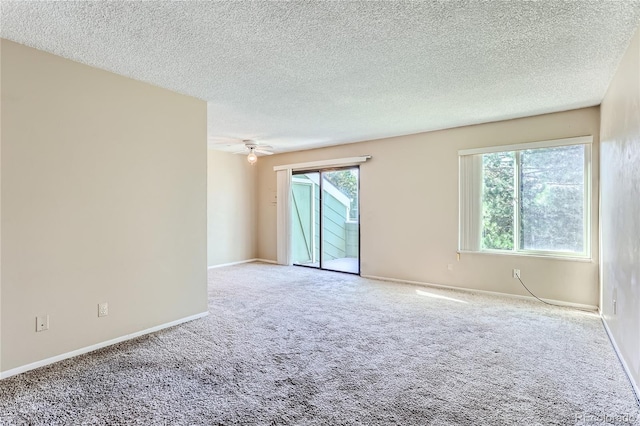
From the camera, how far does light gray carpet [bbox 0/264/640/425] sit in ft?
6.47

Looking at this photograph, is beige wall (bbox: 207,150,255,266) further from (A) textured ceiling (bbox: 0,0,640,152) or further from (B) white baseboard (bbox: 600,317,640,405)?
(B) white baseboard (bbox: 600,317,640,405)

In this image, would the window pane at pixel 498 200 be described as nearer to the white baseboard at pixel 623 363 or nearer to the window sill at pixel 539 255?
the window sill at pixel 539 255

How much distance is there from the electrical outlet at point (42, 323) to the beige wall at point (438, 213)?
444 centimetres

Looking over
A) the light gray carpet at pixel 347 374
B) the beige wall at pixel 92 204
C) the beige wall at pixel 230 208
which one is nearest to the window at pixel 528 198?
the light gray carpet at pixel 347 374

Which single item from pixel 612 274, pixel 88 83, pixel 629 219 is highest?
pixel 88 83

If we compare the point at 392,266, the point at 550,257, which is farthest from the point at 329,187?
the point at 550,257

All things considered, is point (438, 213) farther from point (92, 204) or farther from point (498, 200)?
point (92, 204)

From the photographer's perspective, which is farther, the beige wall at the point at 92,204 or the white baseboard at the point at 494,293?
the white baseboard at the point at 494,293

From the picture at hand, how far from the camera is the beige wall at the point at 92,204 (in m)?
2.47

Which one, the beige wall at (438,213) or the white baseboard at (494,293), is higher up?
the beige wall at (438,213)

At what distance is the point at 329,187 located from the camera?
22.4ft

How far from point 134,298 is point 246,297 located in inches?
62.5

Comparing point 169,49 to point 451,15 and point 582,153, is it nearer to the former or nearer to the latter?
point 451,15

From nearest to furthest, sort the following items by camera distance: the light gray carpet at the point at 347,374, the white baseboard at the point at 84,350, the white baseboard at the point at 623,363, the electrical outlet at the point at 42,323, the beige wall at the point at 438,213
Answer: the light gray carpet at the point at 347,374
the white baseboard at the point at 623,363
the white baseboard at the point at 84,350
the electrical outlet at the point at 42,323
the beige wall at the point at 438,213
